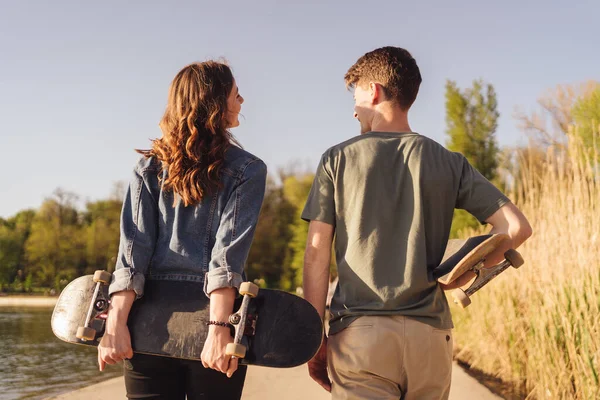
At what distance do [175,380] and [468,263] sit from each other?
0.93m

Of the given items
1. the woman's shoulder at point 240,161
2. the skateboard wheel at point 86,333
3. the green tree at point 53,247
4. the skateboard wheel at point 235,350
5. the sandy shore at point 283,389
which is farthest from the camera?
the green tree at point 53,247

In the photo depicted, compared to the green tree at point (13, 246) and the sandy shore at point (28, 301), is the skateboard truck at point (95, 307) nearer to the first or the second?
the sandy shore at point (28, 301)

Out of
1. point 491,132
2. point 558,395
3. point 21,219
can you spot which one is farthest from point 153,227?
point 21,219

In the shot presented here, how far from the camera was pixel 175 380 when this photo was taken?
1.74 m

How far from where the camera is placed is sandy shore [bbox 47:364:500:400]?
16.6 feet

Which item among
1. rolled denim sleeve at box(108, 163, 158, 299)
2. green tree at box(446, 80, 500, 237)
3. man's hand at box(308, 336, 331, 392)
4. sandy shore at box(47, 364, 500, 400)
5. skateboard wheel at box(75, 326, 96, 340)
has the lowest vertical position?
sandy shore at box(47, 364, 500, 400)

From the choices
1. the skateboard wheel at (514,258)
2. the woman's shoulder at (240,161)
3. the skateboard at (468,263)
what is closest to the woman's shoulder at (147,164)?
the woman's shoulder at (240,161)

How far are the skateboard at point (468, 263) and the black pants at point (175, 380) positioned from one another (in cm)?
66

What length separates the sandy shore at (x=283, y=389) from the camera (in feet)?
16.6

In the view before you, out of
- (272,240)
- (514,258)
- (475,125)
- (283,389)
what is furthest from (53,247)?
(514,258)

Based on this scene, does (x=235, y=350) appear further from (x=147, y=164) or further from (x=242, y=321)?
(x=147, y=164)

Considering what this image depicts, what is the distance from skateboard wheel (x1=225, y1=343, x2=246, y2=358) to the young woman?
0.03 metres

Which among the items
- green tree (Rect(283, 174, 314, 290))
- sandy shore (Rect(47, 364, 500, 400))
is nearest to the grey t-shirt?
sandy shore (Rect(47, 364, 500, 400))

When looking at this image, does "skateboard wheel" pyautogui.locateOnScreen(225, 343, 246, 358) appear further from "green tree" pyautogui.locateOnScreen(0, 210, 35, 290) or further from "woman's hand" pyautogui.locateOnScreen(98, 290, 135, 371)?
"green tree" pyautogui.locateOnScreen(0, 210, 35, 290)
